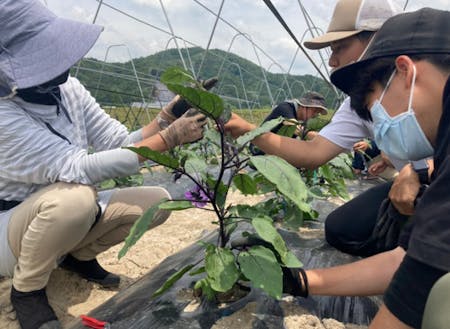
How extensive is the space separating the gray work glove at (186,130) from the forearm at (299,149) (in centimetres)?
29

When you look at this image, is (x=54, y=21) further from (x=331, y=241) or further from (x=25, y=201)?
(x=331, y=241)

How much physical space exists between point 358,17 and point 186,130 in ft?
2.51

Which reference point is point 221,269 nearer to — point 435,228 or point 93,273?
point 435,228

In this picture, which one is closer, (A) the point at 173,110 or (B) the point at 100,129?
(A) the point at 173,110

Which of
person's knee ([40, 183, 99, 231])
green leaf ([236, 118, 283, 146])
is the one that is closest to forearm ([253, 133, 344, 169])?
green leaf ([236, 118, 283, 146])

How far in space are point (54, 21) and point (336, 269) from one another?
1.14 metres

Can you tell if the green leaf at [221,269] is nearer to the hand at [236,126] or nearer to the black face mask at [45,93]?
the hand at [236,126]

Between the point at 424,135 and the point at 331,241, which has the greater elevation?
the point at 424,135

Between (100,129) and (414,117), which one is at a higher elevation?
(414,117)

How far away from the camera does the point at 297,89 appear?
48.8 feet

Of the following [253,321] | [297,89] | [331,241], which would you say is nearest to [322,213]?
[331,241]

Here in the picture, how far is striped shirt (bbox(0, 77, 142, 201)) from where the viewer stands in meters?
1.23

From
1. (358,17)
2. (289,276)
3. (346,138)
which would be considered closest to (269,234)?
(289,276)

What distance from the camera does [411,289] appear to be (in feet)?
2.07
